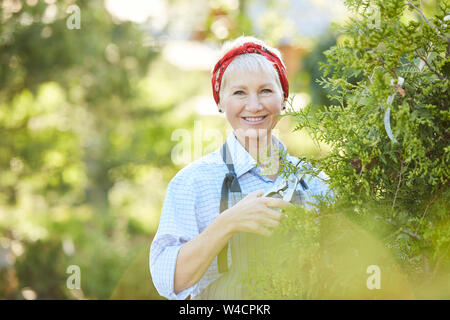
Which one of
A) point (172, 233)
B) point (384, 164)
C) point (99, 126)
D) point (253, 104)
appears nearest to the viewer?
point (384, 164)

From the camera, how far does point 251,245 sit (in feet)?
6.37

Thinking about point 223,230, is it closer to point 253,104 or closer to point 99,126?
point 253,104

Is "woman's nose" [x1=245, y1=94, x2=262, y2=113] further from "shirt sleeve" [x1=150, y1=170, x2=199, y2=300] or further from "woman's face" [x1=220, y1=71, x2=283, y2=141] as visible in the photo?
"shirt sleeve" [x1=150, y1=170, x2=199, y2=300]

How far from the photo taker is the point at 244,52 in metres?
2.19

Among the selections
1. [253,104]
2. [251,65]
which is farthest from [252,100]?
[251,65]

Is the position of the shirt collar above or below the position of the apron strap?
above


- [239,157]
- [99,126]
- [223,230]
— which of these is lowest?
[223,230]

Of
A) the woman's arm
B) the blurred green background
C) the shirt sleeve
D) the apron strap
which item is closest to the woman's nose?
the apron strap

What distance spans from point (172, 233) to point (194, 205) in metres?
0.19

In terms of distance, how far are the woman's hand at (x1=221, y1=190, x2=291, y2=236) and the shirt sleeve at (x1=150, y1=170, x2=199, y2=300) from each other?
332 millimetres

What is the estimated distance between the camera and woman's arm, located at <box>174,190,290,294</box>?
1.49 m

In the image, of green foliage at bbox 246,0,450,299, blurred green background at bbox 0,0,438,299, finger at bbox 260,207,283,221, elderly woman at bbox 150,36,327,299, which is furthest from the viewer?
blurred green background at bbox 0,0,438,299
